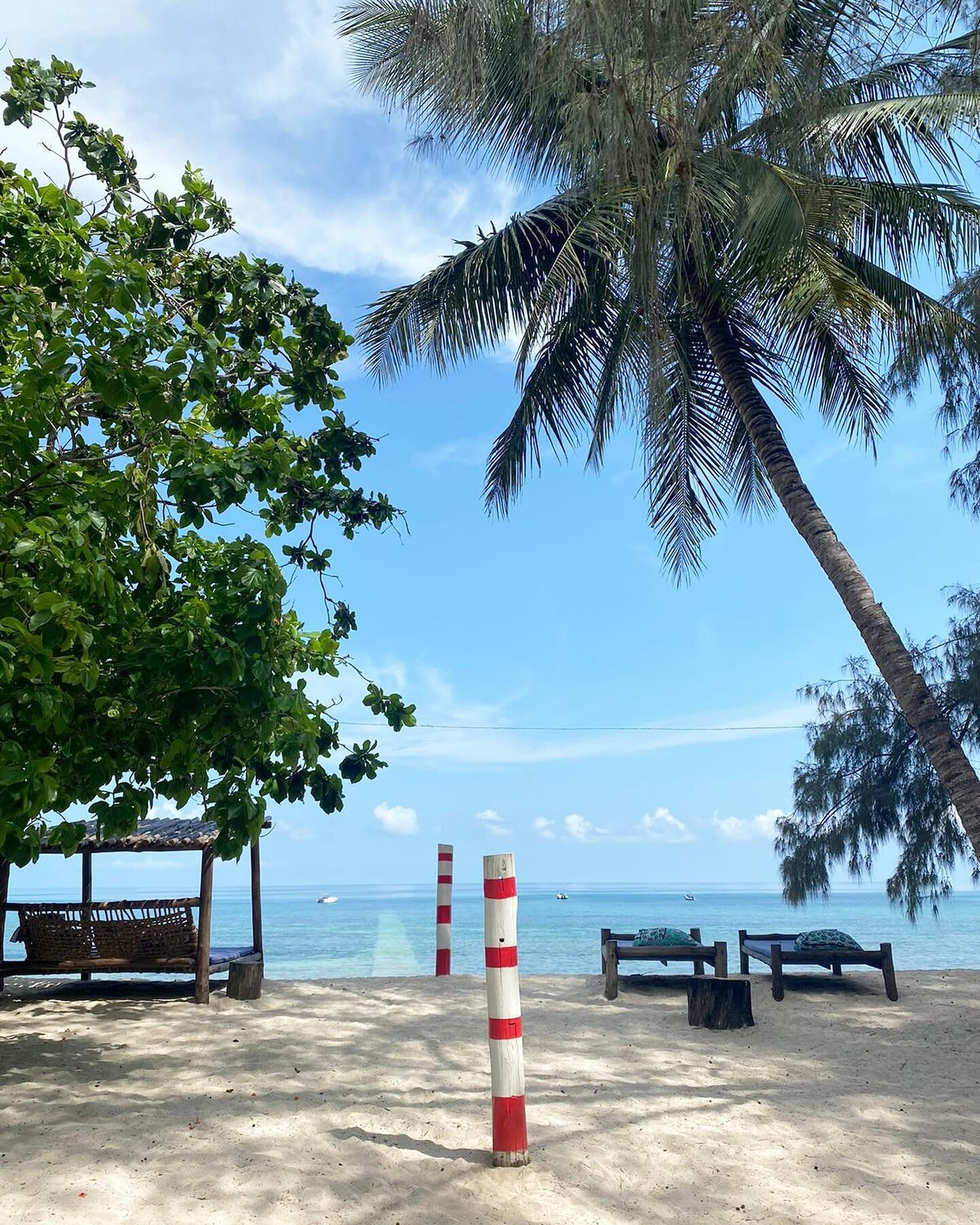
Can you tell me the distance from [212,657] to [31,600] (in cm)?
86

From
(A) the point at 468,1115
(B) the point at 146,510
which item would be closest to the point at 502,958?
(A) the point at 468,1115

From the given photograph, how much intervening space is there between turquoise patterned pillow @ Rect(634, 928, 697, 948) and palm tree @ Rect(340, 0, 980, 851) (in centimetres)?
318

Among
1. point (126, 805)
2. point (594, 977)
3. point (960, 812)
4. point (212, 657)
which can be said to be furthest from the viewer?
point (594, 977)

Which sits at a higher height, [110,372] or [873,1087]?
[110,372]

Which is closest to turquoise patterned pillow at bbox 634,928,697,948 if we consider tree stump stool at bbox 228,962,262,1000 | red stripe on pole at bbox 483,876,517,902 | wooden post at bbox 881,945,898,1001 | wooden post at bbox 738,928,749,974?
wooden post at bbox 738,928,749,974

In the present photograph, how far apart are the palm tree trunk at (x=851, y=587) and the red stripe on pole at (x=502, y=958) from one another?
4.33m

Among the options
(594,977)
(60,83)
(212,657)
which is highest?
(60,83)

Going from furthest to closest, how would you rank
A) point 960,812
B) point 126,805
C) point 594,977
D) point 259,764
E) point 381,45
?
point 594,977, point 381,45, point 960,812, point 259,764, point 126,805

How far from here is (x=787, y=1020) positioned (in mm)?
7879

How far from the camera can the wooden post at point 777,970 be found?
870 cm

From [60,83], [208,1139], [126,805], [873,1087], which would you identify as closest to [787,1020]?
[873,1087]

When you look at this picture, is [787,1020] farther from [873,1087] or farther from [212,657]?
[212,657]

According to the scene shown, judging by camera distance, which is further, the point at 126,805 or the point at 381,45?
the point at 381,45

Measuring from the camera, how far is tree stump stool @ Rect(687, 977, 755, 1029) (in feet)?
24.6
